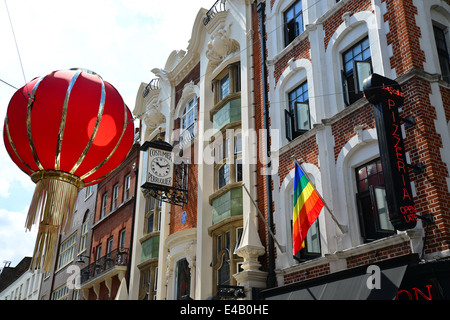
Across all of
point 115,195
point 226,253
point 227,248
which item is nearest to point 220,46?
point 227,248

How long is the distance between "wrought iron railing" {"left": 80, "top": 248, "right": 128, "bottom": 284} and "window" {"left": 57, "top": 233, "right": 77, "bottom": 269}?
446cm

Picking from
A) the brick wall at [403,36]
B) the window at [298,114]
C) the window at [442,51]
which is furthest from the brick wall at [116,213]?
the window at [442,51]

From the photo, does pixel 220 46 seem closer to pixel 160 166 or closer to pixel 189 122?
pixel 189 122

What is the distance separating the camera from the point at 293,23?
15.7m

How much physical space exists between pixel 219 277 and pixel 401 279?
319 inches

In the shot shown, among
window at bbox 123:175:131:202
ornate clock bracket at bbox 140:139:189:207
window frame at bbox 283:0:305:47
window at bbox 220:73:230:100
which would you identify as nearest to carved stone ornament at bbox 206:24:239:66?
window at bbox 220:73:230:100

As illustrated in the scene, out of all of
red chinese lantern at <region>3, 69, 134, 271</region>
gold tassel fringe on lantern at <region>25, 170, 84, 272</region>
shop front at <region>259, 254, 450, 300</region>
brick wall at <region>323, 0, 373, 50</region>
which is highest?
brick wall at <region>323, 0, 373, 50</region>

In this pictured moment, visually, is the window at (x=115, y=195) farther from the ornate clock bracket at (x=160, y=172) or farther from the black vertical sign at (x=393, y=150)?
the black vertical sign at (x=393, y=150)

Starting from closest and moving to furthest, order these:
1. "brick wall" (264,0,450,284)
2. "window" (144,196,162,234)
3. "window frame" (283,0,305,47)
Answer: "brick wall" (264,0,450,284)
"window frame" (283,0,305,47)
"window" (144,196,162,234)

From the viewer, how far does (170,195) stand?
18406 millimetres

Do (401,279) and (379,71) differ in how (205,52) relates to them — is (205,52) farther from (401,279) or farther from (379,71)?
(401,279)

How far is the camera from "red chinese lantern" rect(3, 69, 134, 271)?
7199mm

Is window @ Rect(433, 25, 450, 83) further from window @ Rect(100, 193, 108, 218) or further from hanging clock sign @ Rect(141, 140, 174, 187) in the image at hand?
window @ Rect(100, 193, 108, 218)

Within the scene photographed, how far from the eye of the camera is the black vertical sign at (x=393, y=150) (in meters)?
8.77
